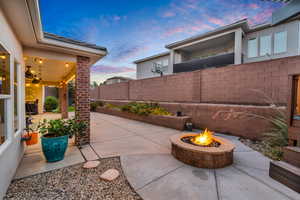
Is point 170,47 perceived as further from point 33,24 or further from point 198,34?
point 33,24

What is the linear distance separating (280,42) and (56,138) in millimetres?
12433

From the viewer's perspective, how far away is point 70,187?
2.04 metres

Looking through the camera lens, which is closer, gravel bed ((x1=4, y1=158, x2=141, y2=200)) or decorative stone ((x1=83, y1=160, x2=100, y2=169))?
gravel bed ((x1=4, y1=158, x2=141, y2=200))

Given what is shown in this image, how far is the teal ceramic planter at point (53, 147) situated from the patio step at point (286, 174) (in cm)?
426

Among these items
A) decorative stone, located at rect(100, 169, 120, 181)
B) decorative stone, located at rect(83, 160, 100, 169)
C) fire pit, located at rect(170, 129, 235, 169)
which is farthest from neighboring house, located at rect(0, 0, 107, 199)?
fire pit, located at rect(170, 129, 235, 169)

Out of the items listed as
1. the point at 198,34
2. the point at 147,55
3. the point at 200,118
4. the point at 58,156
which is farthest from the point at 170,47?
the point at 58,156

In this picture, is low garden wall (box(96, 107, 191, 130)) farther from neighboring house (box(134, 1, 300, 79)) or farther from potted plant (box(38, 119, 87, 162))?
neighboring house (box(134, 1, 300, 79))

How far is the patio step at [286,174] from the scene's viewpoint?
1.86 meters

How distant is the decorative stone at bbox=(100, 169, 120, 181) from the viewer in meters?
2.22

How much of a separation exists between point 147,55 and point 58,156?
13397 millimetres

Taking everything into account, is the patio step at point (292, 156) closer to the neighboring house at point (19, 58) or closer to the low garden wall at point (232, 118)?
the low garden wall at point (232, 118)

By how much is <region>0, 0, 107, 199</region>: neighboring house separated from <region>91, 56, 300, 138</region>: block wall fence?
4.50 m

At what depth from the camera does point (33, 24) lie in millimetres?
2309

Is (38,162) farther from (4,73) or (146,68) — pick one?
(146,68)
